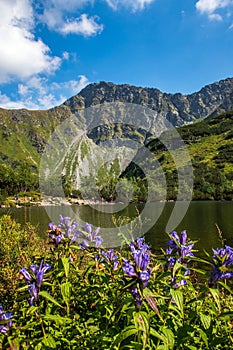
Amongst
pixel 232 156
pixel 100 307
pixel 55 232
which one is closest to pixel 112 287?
pixel 100 307

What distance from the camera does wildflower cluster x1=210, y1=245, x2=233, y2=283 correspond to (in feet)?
10.1

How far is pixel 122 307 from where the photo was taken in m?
2.86

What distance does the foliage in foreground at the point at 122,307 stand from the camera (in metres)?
2.65

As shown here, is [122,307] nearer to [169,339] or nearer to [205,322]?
[169,339]

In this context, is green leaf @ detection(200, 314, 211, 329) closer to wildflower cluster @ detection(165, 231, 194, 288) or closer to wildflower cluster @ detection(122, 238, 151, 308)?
wildflower cluster @ detection(165, 231, 194, 288)

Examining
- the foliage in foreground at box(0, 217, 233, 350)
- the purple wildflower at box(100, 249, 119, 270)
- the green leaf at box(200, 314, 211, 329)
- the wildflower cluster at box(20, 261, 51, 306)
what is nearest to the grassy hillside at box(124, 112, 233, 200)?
the purple wildflower at box(100, 249, 119, 270)

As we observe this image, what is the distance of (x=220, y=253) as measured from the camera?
321 centimetres

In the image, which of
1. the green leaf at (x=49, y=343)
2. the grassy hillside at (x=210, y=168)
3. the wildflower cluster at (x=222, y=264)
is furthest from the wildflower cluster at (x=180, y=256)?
the grassy hillside at (x=210, y=168)

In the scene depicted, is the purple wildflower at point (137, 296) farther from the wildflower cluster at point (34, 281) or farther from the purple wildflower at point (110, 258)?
the purple wildflower at point (110, 258)

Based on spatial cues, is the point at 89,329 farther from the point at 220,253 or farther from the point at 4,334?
the point at 220,253

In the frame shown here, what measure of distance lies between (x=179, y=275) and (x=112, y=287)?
1289 mm

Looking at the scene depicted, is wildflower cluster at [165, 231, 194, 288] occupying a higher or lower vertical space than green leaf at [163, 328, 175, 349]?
higher

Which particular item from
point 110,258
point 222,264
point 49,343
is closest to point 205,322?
point 222,264

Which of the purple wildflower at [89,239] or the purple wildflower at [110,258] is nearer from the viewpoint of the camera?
the purple wildflower at [110,258]
